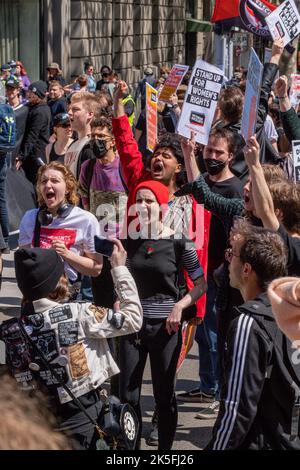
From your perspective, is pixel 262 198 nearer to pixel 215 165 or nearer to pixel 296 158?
pixel 215 165

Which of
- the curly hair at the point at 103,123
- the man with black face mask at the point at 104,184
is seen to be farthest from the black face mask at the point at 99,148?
the curly hair at the point at 103,123

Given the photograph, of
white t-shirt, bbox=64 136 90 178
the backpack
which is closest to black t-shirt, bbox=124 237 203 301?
white t-shirt, bbox=64 136 90 178

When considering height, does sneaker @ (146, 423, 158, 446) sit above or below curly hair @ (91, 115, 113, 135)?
below

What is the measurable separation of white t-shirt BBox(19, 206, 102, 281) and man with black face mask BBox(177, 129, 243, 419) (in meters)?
0.78

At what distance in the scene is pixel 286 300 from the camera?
2.77m

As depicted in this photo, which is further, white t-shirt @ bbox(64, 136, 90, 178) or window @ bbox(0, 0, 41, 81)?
window @ bbox(0, 0, 41, 81)

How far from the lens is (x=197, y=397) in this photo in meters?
6.83

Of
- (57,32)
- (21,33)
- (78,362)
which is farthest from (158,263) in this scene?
(57,32)

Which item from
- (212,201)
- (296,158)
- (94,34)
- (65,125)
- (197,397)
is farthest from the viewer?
(94,34)

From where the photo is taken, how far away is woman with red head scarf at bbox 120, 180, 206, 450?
5363mm

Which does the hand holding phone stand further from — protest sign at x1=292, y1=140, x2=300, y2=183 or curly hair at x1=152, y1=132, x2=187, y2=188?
protest sign at x1=292, y1=140, x2=300, y2=183

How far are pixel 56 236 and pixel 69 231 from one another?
3.4 inches

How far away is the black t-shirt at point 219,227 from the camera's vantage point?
607cm
